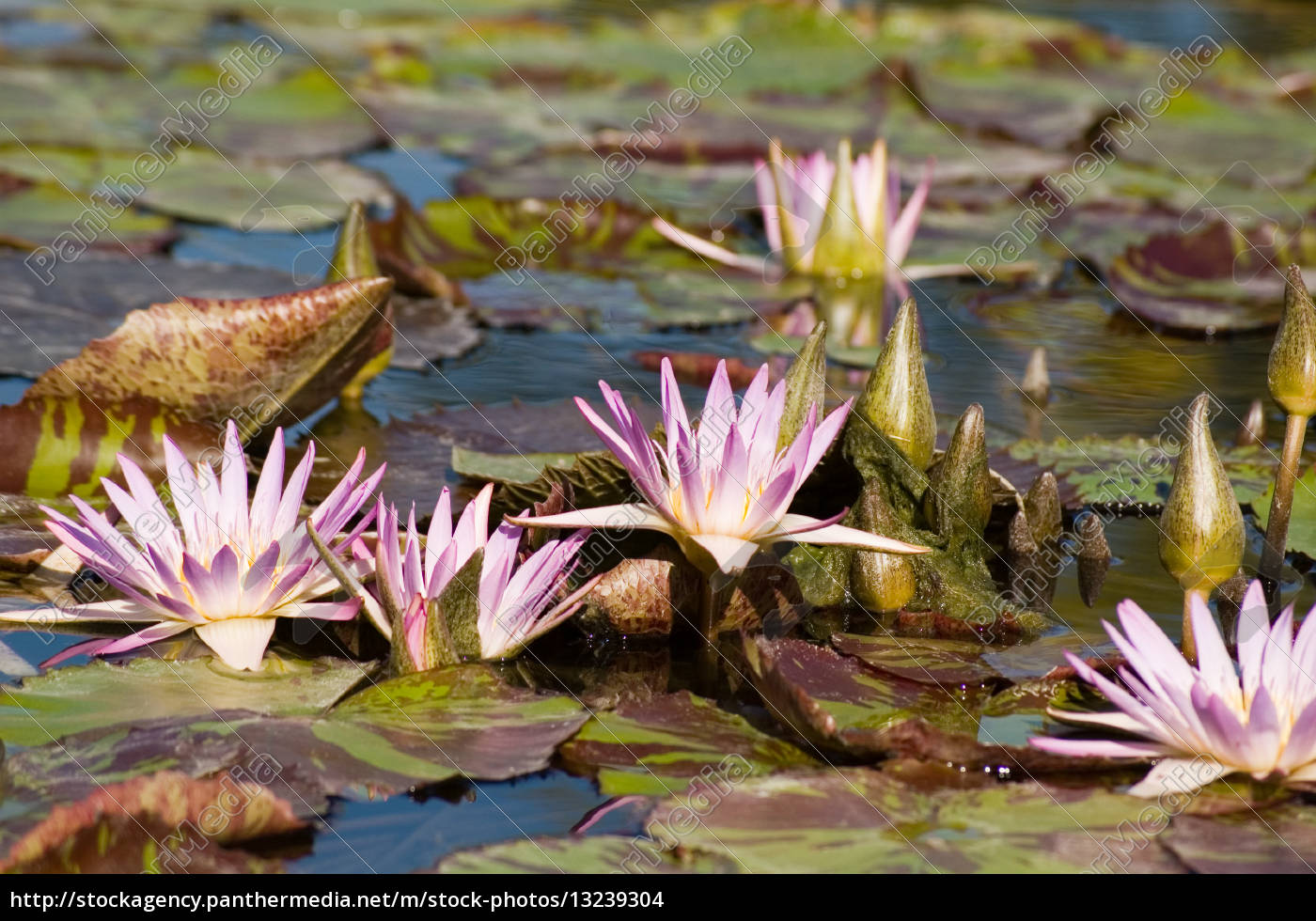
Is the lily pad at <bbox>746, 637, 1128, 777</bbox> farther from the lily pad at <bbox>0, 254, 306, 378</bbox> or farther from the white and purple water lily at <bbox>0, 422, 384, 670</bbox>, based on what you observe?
the lily pad at <bbox>0, 254, 306, 378</bbox>

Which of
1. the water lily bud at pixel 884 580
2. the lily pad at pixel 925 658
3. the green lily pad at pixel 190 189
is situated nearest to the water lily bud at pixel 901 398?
the water lily bud at pixel 884 580

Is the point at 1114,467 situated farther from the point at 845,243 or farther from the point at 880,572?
the point at 845,243

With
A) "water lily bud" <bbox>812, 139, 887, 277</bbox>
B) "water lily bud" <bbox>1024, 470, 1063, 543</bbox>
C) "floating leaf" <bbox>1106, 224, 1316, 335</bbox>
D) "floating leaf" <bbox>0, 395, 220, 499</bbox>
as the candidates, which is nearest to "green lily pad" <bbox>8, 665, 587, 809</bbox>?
"floating leaf" <bbox>0, 395, 220, 499</bbox>

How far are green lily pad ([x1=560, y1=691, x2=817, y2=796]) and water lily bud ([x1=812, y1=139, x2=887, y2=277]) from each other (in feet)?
8.73

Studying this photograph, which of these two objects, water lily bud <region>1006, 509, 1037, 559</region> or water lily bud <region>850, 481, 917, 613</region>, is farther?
water lily bud <region>1006, 509, 1037, 559</region>

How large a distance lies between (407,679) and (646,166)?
416 centimetres

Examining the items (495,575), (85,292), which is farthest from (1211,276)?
(85,292)

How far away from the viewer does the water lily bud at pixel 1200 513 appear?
6.59 ft

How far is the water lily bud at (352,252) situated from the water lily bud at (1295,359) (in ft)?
6.90

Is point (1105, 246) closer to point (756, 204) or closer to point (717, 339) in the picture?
point (756, 204)

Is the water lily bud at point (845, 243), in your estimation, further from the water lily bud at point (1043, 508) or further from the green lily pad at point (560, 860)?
the green lily pad at point (560, 860)

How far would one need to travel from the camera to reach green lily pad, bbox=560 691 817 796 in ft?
5.74

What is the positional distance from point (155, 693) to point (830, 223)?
9.87 feet

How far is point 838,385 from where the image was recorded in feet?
11.5
